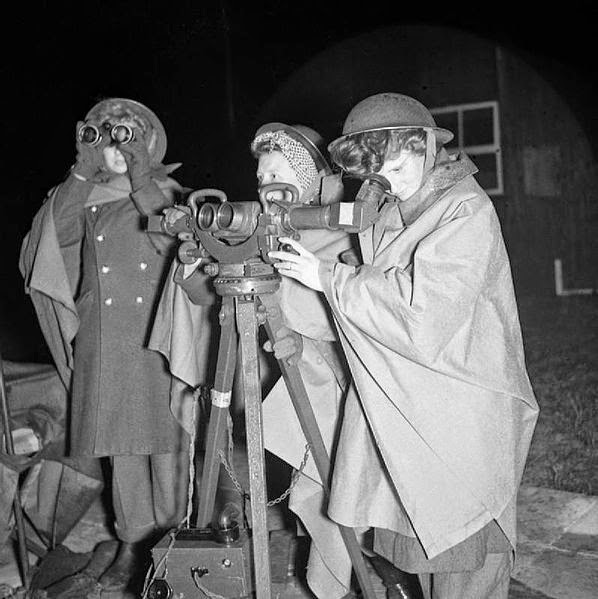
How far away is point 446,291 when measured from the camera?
5.10 feet

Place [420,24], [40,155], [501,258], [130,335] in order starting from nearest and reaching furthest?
→ [501,258] → [130,335] → [40,155] → [420,24]

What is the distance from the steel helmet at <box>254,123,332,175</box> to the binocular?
42 cm

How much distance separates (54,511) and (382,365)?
1886 millimetres

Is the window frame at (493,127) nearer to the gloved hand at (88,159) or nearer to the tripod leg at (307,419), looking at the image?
the gloved hand at (88,159)

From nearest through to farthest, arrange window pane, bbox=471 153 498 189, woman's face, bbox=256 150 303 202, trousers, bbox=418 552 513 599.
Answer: trousers, bbox=418 552 513 599 < woman's face, bbox=256 150 303 202 < window pane, bbox=471 153 498 189

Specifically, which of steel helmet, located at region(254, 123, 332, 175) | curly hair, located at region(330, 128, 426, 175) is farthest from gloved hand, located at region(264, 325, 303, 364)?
steel helmet, located at region(254, 123, 332, 175)

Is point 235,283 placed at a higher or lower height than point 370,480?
higher

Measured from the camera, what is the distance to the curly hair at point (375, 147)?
1699 millimetres

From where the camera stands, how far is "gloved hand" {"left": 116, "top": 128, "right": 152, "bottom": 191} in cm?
231

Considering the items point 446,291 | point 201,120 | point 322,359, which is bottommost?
point 322,359

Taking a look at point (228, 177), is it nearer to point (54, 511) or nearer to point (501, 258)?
point (54, 511)

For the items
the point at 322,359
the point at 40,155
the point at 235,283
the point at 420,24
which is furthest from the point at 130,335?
the point at 420,24

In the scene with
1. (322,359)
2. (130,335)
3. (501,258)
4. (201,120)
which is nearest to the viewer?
(501,258)

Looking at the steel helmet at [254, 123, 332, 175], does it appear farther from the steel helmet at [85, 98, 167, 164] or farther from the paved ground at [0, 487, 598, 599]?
the paved ground at [0, 487, 598, 599]
